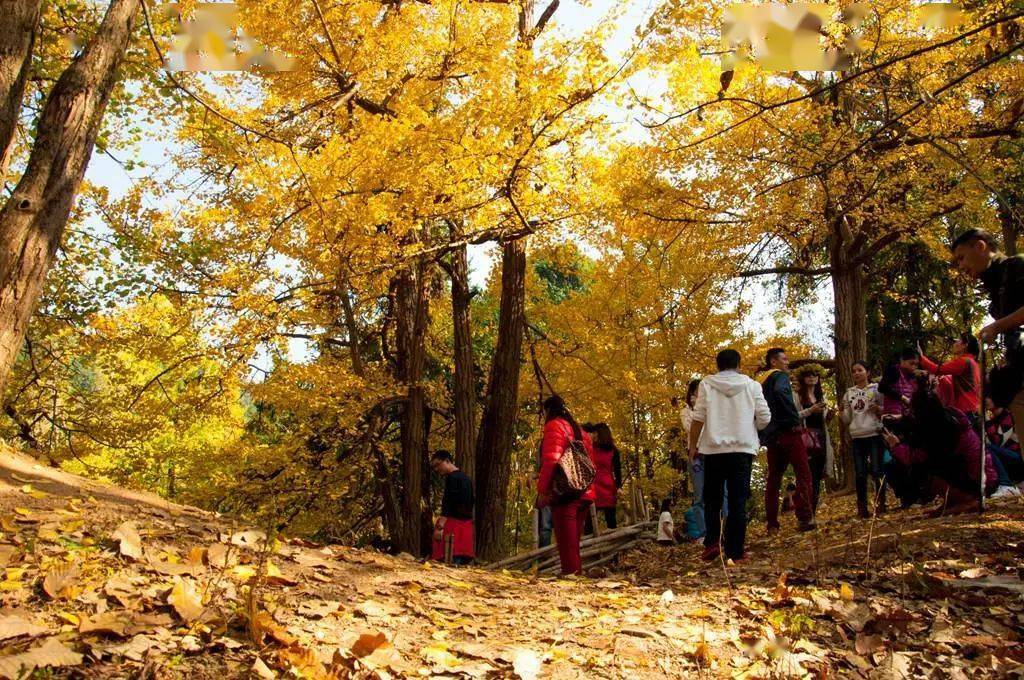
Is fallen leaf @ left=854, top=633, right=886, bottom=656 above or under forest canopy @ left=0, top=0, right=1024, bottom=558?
under

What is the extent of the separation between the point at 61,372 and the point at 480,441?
741 centimetres

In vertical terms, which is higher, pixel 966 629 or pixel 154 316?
pixel 154 316

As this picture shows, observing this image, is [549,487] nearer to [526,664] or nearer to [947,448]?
[526,664]

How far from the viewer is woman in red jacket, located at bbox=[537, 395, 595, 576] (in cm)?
646

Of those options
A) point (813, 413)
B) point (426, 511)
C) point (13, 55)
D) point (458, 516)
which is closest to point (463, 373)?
point (426, 511)

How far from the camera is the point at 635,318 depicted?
17141mm

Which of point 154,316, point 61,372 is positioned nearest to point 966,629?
point 154,316

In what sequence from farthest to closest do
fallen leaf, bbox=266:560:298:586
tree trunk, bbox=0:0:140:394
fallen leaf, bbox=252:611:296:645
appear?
tree trunk, bbox=0:0:140:394
fallen leaf, bbox=266:560:298:586
fallen leaf, bbox=252:611:296:645

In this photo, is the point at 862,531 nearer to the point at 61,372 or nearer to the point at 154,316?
the point at 154,316

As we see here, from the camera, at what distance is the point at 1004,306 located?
14.0 feet

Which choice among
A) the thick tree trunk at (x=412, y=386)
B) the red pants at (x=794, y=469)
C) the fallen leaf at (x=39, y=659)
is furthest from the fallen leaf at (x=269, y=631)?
the thick tree trunk at (x=412, y=386)

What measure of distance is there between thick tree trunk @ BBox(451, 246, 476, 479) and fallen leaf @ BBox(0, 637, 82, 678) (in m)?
9.34

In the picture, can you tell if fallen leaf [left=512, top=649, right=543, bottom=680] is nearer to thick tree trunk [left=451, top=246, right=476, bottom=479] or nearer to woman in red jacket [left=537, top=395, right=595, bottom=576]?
woman in red jacket [left=537, top=395, right=595, bottom=576]

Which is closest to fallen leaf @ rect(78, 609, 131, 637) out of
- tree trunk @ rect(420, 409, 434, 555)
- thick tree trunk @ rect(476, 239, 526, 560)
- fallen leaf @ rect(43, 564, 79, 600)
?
fallen leaf @ rect(43, 564, 79, 600)
